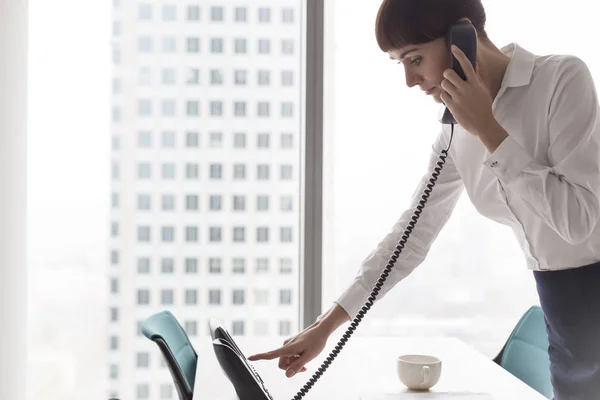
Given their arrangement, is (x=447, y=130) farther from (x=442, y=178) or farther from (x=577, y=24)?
(x=577, y=24)

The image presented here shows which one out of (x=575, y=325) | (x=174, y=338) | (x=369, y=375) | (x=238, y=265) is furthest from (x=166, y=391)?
(x=575, y=325)

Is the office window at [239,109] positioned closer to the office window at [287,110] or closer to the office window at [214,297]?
the office window at [287,110]

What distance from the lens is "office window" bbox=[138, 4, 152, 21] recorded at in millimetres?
2770

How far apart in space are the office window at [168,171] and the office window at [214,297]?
54cm

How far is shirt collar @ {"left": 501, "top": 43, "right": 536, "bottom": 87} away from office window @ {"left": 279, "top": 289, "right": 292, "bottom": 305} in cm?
178

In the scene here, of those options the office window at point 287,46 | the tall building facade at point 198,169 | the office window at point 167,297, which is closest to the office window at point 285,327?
the tall building facade at point 198,169

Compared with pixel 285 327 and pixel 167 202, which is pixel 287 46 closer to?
pixel 167 202

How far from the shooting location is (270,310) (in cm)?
286

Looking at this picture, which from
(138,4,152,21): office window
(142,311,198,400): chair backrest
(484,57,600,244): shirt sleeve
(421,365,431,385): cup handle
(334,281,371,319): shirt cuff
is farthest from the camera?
(138,4,152,21): office window

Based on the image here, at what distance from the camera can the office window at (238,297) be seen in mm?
2844

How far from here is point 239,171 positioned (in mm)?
2820

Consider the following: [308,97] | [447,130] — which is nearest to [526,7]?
[308,97]

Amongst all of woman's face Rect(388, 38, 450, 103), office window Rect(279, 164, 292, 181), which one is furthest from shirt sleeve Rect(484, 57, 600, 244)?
office window Rect(279, 164, 292, 181)

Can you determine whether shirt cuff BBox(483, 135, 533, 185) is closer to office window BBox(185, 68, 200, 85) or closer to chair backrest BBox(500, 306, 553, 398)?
chair backrest BBox(500, 306, 553, 398)
